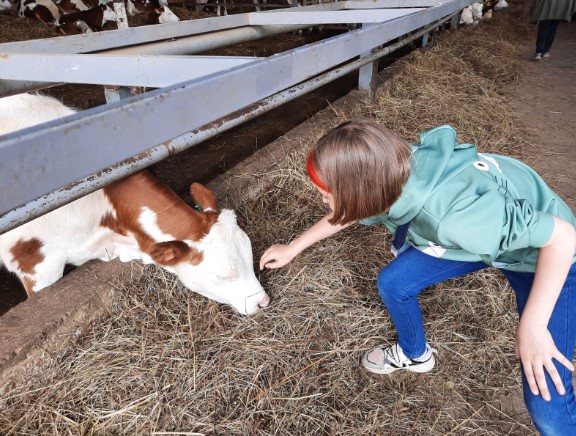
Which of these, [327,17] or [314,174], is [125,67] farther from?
[327,17]

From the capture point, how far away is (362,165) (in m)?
1.21

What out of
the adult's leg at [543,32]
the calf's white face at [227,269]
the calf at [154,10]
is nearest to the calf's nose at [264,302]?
the calf's white face at [227,269]

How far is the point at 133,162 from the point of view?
1.18 metres

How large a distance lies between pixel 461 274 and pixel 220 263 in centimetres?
94

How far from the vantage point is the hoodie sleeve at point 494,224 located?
114 centimetres

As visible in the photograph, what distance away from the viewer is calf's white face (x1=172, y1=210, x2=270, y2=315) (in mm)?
1816

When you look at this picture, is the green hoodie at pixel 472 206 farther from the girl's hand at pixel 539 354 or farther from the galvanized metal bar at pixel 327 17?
the galvanized metal bar at pixel 327 17

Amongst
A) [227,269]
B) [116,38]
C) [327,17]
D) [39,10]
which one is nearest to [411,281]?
[227,269]

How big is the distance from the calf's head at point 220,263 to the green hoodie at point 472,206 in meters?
0.61

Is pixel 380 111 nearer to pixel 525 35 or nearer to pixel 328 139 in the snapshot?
pixel 328 139

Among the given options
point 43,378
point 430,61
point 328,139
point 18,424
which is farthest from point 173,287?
point 430,61

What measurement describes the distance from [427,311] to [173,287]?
117 cm

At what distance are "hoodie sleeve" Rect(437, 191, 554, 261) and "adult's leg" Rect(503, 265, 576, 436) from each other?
327 millimetres

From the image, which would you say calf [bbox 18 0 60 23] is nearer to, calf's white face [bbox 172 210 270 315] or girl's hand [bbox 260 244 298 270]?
calf's white face [bbox 172 210 270 315]
